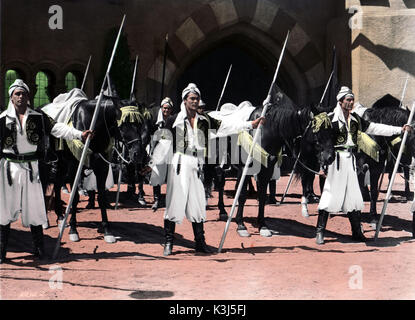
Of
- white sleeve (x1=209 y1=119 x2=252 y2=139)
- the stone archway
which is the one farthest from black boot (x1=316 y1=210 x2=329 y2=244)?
the stone archway

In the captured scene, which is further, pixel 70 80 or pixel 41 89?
pixel 41 89

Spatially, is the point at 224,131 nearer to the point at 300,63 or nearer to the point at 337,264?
the point at 337,264

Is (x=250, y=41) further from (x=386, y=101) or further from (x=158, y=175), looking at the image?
(x=158, y=175)

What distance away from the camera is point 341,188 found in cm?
848

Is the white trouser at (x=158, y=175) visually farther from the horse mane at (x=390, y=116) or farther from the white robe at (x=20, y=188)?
the white robe at (x=20, y=188)

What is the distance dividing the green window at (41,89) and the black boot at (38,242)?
10896 millimetres

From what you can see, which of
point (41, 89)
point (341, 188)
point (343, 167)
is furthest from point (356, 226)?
point (41, 89)

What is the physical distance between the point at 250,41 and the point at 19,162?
13.6m

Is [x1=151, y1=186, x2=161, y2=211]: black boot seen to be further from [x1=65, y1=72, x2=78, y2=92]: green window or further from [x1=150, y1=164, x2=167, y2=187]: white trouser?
[x1=65, y1=72, x2=78, y2=92]: green window

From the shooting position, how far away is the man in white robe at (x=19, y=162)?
23.7 feet

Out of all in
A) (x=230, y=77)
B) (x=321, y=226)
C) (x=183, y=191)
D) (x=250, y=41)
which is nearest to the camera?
(x=183, y=191)

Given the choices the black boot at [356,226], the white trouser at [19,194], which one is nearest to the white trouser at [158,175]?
the black boot at [356,226]

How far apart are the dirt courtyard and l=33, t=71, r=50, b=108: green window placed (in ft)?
27.7

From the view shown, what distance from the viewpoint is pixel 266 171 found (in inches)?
366
